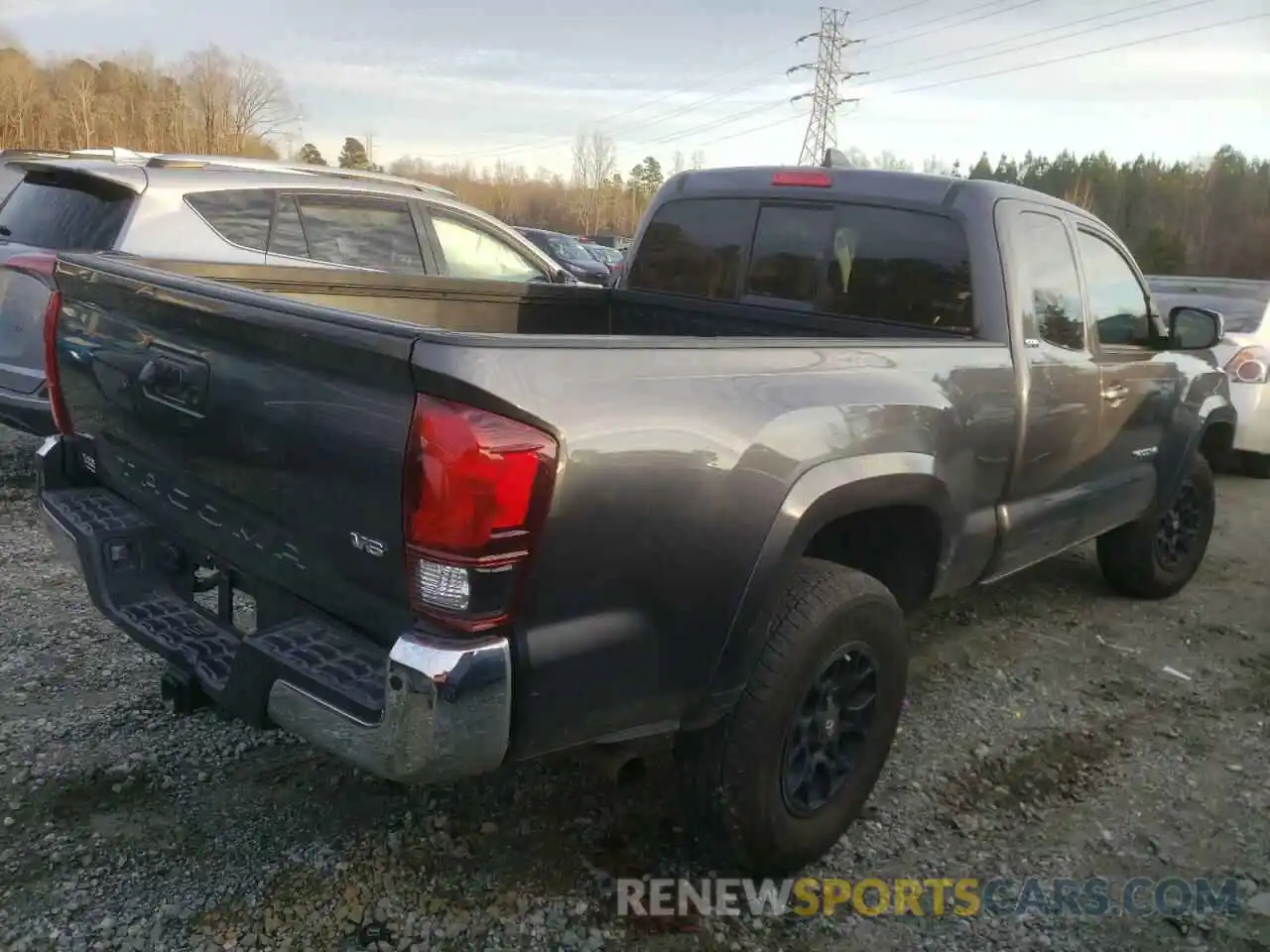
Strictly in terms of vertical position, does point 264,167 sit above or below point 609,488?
above

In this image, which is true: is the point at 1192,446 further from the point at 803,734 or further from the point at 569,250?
the point at 569,250

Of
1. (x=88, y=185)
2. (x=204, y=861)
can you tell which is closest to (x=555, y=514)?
(x=204, y=861)

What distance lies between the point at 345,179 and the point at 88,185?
160 centimetres

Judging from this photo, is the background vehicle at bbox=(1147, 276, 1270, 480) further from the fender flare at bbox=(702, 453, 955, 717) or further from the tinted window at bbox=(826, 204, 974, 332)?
the fender flare at bbox=(702, 453, 955, 717)

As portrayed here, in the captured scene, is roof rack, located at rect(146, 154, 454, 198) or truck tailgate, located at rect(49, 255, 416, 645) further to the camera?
A: roof rack, located at rect(146, 154, 454, 198)

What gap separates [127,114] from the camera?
51.5 m

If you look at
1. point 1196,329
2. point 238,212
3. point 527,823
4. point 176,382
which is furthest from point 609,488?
point 238,212

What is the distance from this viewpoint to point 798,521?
251 cm

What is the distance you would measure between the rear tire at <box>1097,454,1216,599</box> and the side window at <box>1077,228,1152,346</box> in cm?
94

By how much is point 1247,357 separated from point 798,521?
684 cm

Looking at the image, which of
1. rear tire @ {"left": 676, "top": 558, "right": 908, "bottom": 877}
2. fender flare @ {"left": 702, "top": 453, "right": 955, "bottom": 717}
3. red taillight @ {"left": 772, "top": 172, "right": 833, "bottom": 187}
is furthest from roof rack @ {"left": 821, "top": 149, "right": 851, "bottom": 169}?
rear tire @ {"left": 676, "top": 558, "right": 908, "bottom": 877}

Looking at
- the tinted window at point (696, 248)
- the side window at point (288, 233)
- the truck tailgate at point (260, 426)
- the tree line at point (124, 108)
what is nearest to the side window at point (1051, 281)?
the tinted window at point (696, 248)

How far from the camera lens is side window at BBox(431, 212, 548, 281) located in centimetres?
704

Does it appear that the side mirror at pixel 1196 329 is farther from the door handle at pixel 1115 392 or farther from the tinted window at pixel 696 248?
the tinted window at pixel 696 248
